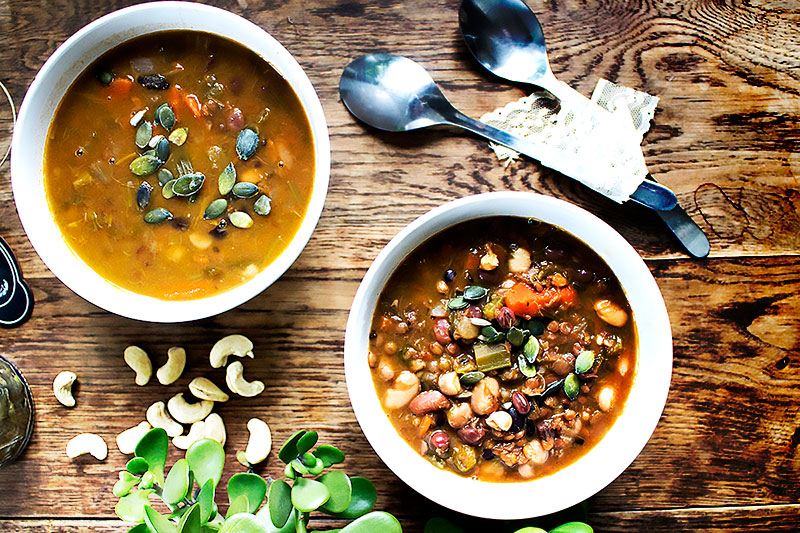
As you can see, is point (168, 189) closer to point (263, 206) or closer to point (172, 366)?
point (263, 206)

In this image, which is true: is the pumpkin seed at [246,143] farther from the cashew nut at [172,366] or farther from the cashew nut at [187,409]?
the cashew nut at [187,409]

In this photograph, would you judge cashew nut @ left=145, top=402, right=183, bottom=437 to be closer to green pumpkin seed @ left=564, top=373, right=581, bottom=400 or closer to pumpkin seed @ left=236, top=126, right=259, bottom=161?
pumpkin seed @ left=236, top=126, right=259, bottom=161

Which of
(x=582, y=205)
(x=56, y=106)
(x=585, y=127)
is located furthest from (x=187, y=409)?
(x=585, y=127)

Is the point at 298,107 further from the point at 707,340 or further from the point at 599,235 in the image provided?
the point at 707,340

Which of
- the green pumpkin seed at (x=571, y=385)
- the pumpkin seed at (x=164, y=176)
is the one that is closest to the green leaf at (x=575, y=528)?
the green pumpkin seed at (x=571, y=385)

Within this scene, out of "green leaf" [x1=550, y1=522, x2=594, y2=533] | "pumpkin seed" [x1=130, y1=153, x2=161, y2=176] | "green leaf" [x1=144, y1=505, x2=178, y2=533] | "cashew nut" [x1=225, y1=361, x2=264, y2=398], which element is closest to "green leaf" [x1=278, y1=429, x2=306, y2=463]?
"green leaf" [x1=144, y1=505, x2=178, y2=533]

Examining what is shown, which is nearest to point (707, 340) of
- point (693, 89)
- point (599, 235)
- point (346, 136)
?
point (599, 235)
